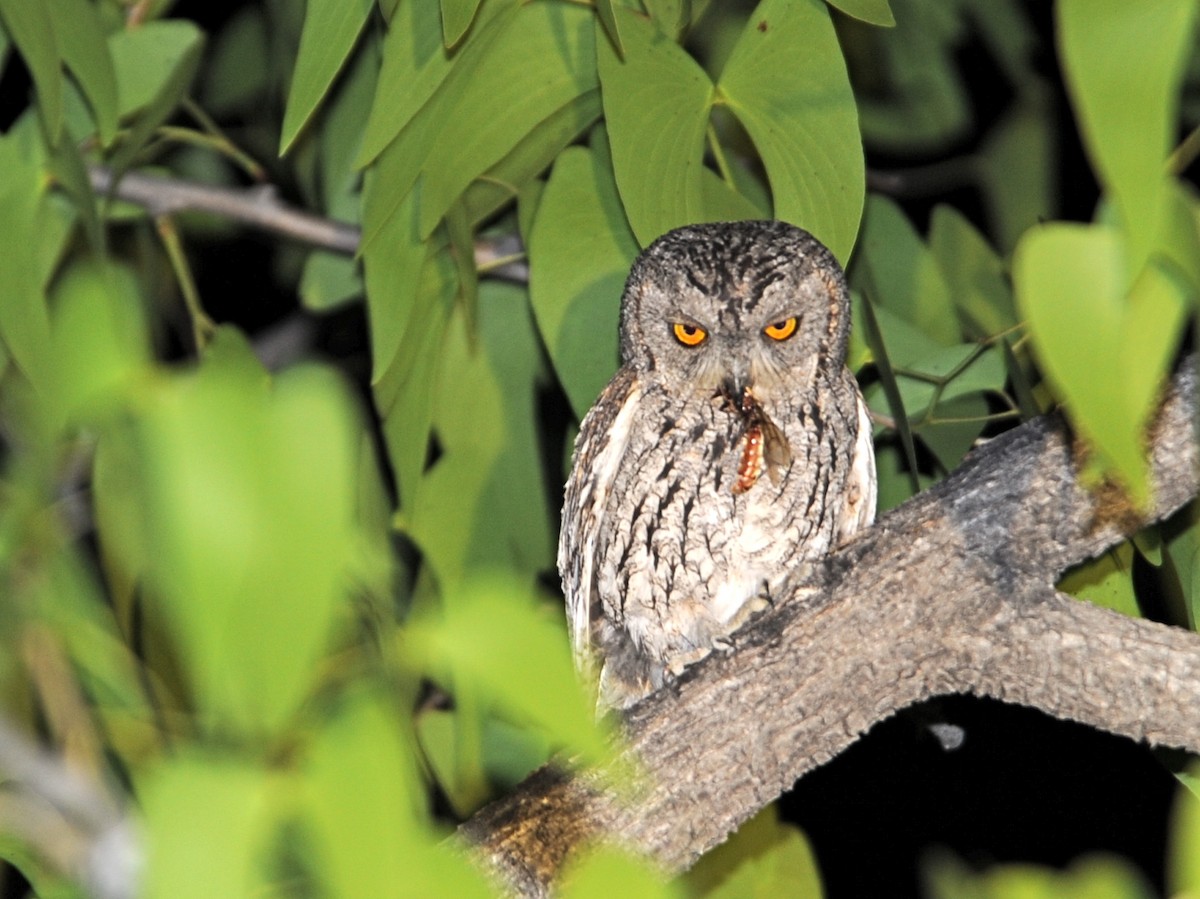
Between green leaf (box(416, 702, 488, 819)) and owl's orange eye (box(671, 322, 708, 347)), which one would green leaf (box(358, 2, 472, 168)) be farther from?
green leaf (box(416, 702, 488, 819))

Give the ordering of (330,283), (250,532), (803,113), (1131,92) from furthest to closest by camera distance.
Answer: (330,283)
(803,113)
(1131,92)
(250,532)

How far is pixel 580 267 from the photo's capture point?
1.98 m

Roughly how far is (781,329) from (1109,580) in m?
0.57

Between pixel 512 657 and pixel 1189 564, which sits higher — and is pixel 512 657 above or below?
above

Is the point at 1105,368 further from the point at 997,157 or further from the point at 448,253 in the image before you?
the point at 997,157

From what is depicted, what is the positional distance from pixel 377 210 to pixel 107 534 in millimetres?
597

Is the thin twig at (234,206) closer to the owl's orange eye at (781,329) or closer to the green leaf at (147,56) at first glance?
the green leaf at (147,56)

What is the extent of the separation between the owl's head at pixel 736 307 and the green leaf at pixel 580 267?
7 cm

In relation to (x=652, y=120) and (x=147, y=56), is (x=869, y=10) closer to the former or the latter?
(x=652, y=120)

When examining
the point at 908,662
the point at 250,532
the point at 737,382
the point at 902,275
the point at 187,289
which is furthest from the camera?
the point at 902,275

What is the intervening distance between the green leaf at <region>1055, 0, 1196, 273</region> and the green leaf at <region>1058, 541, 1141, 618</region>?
4.22 ft

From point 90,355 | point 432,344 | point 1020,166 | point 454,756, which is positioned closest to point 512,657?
point 90,355

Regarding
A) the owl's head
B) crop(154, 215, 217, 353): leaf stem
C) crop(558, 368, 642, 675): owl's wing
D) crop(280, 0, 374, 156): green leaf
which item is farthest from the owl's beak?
crop(154, 215, 217, 353): leaf stem

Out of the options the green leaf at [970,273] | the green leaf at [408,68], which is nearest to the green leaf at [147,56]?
the green leaf at [408,68]
